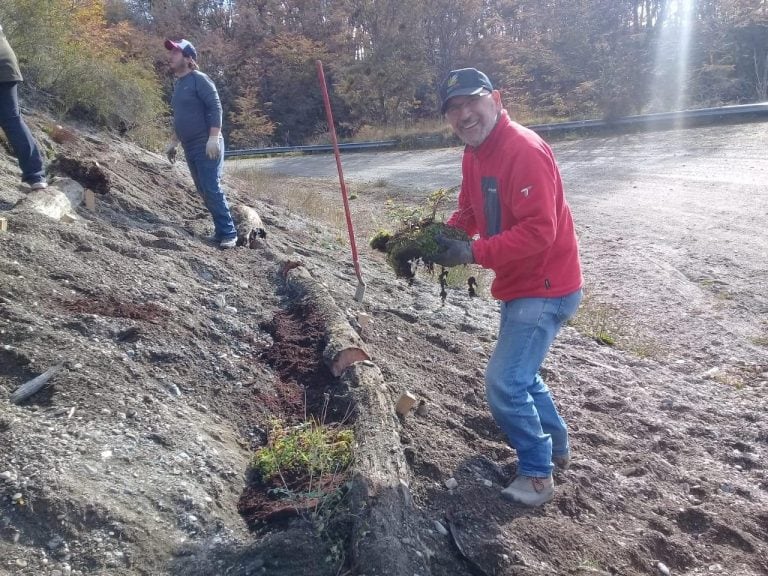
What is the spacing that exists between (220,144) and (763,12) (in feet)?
71.2

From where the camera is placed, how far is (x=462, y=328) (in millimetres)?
5812

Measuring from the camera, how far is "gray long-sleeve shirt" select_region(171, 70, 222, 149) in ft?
20.9

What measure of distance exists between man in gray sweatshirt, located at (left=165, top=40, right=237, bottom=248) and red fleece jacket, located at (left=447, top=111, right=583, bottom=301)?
3.62m

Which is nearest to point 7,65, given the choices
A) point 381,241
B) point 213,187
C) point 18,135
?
point 18,135

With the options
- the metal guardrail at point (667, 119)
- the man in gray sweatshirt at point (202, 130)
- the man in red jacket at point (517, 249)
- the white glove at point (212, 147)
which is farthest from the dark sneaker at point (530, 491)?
the metal guardrail at point (667, 119)

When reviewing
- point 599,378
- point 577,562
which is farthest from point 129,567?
point 599,378

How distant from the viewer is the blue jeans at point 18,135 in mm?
5707

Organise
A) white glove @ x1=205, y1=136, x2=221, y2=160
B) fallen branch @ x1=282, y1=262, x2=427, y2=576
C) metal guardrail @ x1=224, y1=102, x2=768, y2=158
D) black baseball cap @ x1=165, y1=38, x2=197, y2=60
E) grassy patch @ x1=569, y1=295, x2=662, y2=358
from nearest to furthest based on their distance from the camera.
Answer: fallen branch @ x1=282, y1=262, x2=427, y2=576
grassy patch @ x1=569, y1=295, x2=662, y2=358
black baseball cap @ x1=165, y1=38, x2=197, y2=60
white glove @ x1=205, y1=136, x2=221, y2=160
metal guardrail @ x1=224, y1=102, x2=768, y2=158

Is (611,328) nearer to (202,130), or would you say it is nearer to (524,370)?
(524,370)

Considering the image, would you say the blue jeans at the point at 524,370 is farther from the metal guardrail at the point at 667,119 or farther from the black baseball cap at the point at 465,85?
the metal guardrail at the point at 667,119

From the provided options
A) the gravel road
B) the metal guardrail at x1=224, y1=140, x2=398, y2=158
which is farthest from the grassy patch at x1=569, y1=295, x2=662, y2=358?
the metal guardrail at x1=224, y1=140, x2=398, y2=158

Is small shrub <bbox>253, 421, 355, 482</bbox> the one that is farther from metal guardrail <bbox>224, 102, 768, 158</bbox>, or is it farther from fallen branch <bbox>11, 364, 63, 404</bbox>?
metal guardrail <bbox>224, 102, 768, 158</bbox>

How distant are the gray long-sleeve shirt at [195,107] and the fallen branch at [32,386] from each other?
3.66 metres

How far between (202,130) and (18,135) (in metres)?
1.56
